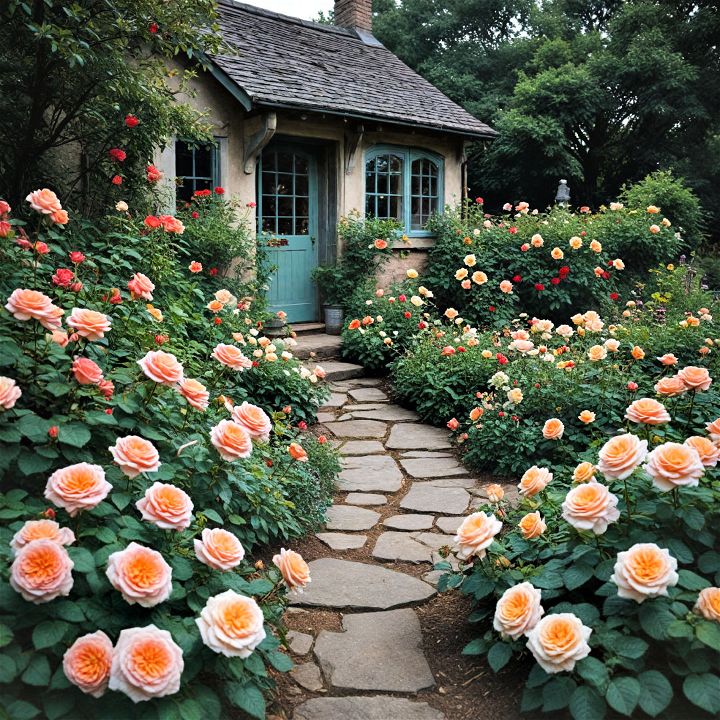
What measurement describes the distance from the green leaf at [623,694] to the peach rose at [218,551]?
1.06 meters

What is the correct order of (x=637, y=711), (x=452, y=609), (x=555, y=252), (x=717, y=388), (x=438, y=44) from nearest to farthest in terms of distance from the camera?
(x=637, y=711)
(x=452, y=609)
(x=717, y=388)
(x=555, y=252)
(x=438, y=44)

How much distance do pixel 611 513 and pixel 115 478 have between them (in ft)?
5.13

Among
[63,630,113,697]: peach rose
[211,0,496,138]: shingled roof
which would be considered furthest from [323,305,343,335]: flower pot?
[63,630,113,697]: peach rose

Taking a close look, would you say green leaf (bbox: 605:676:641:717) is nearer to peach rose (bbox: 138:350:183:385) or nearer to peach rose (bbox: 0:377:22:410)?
peach rose (bbox: 138:350:183:385)

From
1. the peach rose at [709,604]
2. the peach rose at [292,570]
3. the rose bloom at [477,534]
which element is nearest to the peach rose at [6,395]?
the peach rose at [292,570]

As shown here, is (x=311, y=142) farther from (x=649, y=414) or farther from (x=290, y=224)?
(x=649, y=414)

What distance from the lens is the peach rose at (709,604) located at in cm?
195

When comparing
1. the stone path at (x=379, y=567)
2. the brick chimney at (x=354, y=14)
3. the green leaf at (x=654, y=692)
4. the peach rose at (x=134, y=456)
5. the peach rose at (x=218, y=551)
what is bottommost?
the stone path at (x=379, y=567)

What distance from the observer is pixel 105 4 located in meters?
4.76

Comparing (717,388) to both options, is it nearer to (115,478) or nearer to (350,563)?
(350,563)

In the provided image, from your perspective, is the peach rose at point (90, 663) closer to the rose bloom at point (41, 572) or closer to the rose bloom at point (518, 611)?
the rose bloom at point (41, 572)

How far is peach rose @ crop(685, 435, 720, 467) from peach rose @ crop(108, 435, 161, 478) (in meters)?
1.71

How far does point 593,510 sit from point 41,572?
153 centimetres

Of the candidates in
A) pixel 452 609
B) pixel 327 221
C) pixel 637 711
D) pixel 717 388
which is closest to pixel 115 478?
pixel 452 609
